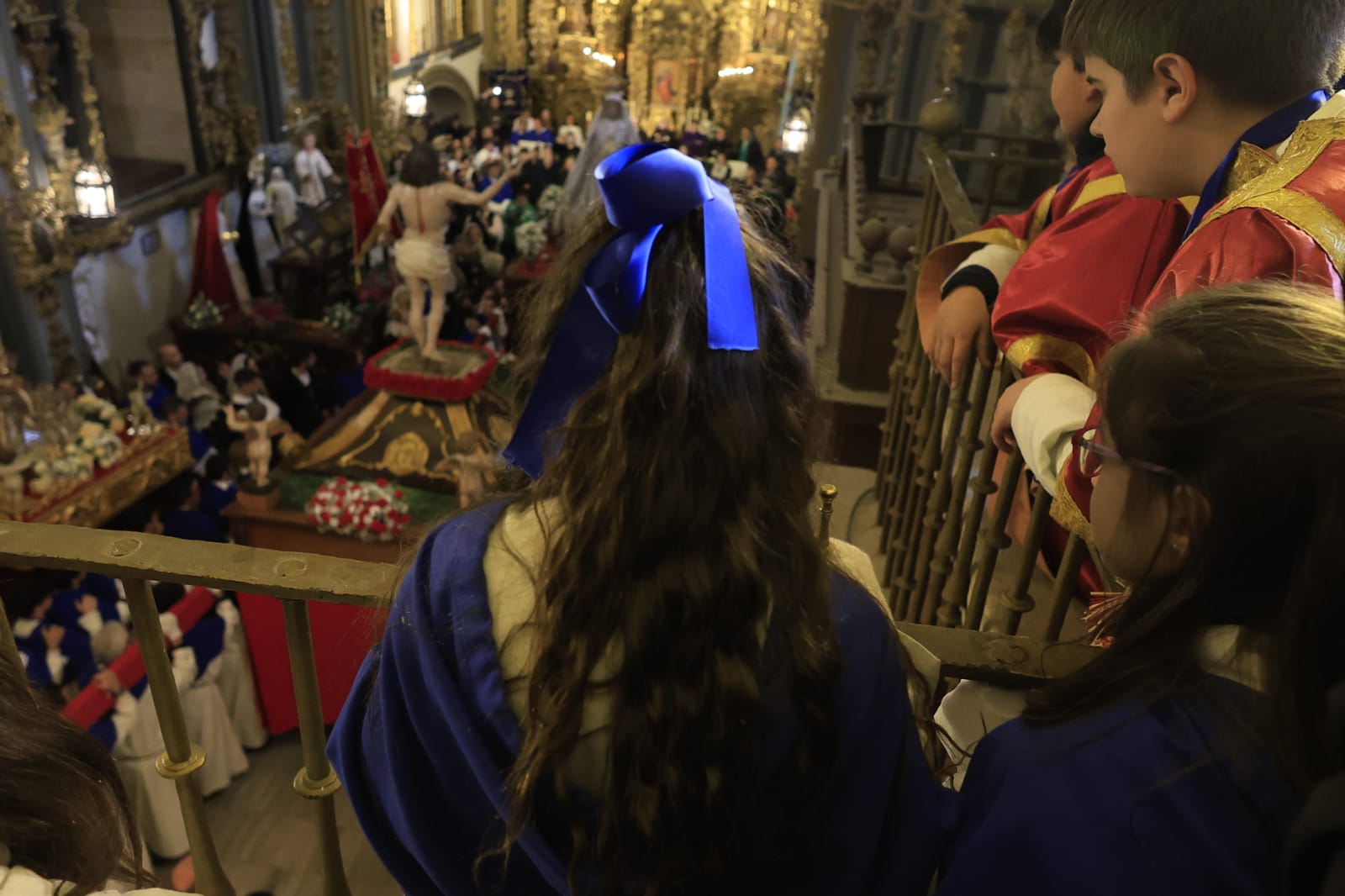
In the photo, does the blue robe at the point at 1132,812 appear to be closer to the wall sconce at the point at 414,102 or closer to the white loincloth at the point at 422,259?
the white loincloth at the point at 422,259

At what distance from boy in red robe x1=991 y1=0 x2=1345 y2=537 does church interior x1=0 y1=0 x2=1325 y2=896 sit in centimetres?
32

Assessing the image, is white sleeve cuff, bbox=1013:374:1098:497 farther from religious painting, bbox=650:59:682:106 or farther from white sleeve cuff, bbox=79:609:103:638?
religious painting, bbox=650:59:682:106

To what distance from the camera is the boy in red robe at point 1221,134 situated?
1.18 m

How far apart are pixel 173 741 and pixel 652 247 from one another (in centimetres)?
Answer: 104

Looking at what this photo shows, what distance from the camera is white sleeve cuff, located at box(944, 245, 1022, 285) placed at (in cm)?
194

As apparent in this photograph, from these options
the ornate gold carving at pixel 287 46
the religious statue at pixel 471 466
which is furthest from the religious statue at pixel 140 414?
the ornate gold carving at pixel 287 46

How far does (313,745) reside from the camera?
1.36m

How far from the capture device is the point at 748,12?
1639cm

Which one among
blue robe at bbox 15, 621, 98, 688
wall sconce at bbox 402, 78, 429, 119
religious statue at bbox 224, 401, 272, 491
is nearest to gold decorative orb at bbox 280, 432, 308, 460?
religious statue at bbox 224, 401, 272, 491

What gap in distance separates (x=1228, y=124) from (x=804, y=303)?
0.73 m

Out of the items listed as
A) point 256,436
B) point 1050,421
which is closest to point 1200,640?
point 1050,421

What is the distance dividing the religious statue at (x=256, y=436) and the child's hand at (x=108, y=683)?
1950mm

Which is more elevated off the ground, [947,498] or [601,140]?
[947,498]

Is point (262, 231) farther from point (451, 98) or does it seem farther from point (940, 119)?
point (940, 119)
